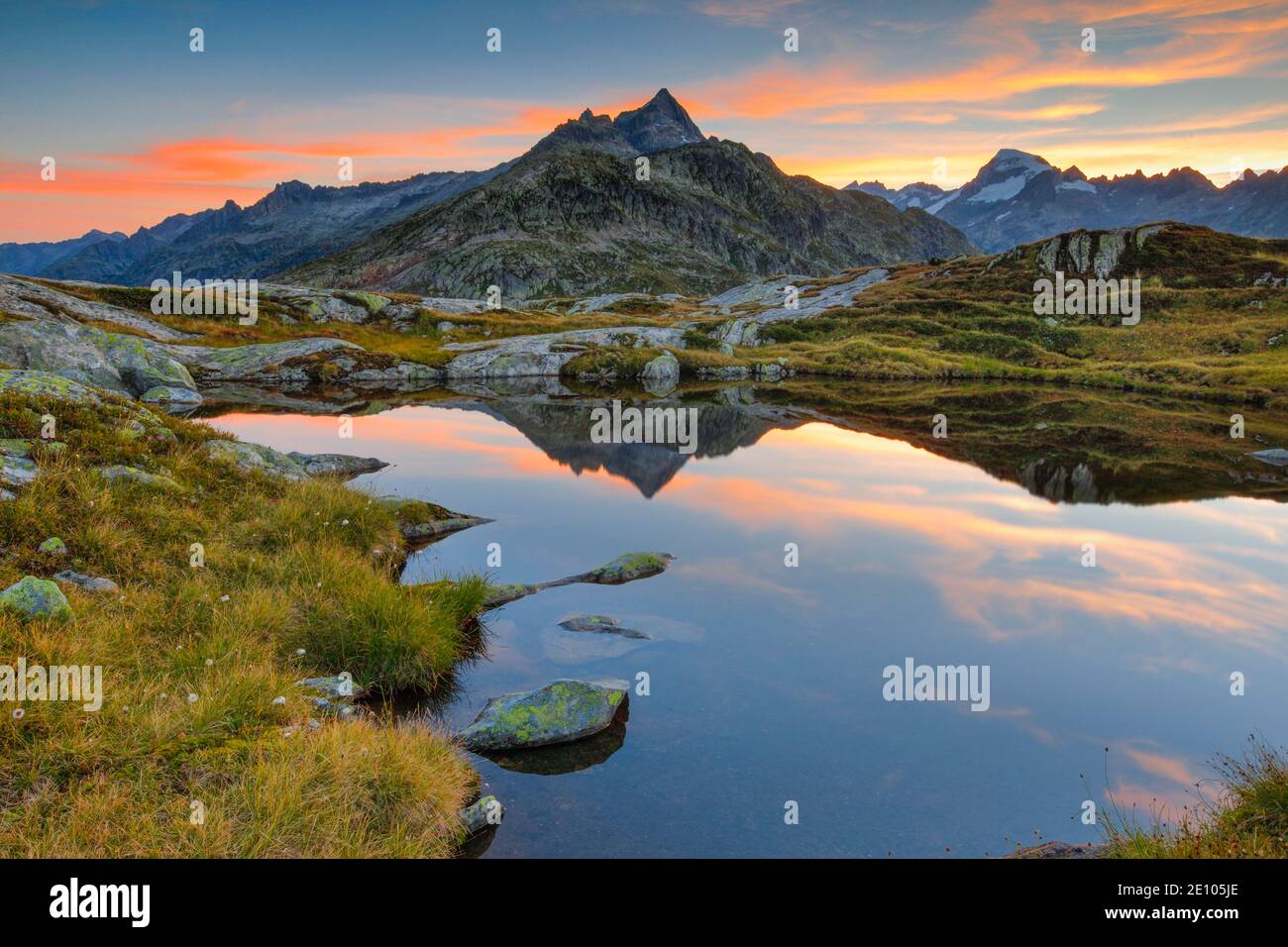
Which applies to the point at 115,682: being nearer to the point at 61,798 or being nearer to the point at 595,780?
the point at 61,798

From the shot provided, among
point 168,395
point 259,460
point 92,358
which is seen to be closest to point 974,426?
point 259,460

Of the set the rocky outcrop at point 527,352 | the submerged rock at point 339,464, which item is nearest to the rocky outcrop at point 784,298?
the rocky outcrop at point 527,352

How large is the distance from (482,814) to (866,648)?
27.7 ft

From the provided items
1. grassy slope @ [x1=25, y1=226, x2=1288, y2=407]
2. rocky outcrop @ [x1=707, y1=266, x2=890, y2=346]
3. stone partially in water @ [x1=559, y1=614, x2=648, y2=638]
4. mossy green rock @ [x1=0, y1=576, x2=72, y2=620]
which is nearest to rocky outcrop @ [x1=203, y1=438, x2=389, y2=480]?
mossy green rock @ [x1=0, y1=576, x2=72, y2=620]

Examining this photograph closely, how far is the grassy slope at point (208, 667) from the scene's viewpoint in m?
6.71

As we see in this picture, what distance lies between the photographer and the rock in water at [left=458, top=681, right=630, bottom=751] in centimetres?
1045

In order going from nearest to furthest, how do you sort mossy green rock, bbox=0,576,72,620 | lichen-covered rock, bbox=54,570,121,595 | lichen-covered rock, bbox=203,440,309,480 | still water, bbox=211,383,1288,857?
1. still water, bbox=211,383,1288,857
2. mossy green rock, bbox=0,576,72,620
3. lichen-covered rock, bbox=54,570,121,595
4. lichen-covered rock, bbox=203,440,309,480

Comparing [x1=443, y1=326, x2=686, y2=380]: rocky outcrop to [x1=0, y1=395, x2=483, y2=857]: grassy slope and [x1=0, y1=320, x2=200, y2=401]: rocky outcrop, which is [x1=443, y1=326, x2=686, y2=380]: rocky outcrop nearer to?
[x1=0, y1=320, x2=200, y2=401]: rocky outcrop

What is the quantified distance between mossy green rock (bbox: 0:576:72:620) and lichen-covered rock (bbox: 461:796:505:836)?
6047 millimetres

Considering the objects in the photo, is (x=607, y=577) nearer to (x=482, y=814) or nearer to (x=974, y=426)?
(x=482, y=814)

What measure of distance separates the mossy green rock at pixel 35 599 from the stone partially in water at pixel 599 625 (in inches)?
326

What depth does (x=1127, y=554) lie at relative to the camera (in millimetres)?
20500
